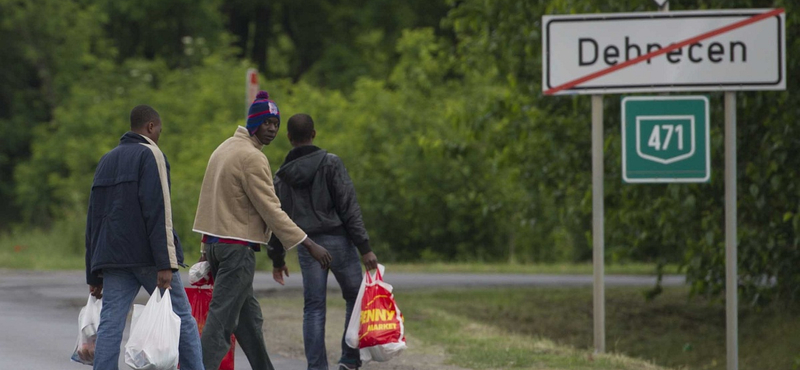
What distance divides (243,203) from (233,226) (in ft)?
0.45

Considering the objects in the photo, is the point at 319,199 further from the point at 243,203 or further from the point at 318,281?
the point at 243,203

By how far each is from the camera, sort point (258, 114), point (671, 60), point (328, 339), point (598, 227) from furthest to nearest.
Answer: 1. point (328, 339)
2. point (598, 227)
3. point (671, 60)
4. point (258, 114)

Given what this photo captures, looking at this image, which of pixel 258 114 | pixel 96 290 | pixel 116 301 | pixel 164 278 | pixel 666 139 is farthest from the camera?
pixel 666 139

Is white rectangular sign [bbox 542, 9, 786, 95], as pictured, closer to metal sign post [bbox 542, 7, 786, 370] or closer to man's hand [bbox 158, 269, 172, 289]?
metal sign post [bbox 542, 7, 786, 370]

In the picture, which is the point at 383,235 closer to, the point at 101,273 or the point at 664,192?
the point at 664,192

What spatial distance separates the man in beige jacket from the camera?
6973mm

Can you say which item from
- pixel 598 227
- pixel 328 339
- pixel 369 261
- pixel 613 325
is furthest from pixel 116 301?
pixel 613 325

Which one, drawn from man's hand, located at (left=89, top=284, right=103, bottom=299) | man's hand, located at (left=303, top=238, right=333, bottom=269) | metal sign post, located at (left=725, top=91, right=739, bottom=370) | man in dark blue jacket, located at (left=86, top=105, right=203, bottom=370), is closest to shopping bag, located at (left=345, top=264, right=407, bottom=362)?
man's hand, located at (left=303, top=238, right=333, bottom=269)

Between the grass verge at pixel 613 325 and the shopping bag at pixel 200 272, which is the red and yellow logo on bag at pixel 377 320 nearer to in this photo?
the shopping bag at pixel 200 272

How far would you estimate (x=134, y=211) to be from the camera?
6438mm

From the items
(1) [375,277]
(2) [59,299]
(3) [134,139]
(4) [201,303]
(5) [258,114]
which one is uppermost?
(5) [258,114]

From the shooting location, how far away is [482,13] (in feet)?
49.5

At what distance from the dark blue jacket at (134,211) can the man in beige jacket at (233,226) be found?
0.51 meters

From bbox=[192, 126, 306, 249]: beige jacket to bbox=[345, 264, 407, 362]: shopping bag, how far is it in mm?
774
